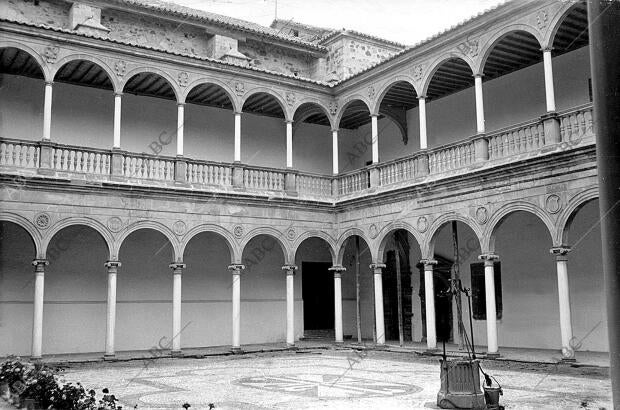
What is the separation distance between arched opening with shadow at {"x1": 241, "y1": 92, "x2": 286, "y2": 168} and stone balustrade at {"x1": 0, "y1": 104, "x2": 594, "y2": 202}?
2.22 metres

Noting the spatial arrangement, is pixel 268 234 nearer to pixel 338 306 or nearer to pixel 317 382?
pixel 338 306

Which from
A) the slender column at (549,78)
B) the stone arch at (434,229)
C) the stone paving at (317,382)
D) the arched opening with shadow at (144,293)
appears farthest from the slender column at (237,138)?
the slender column at (549,78)

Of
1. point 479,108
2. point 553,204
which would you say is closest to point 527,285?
point 553,204

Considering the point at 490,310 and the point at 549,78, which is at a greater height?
the point at 549,78

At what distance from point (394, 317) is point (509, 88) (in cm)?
841

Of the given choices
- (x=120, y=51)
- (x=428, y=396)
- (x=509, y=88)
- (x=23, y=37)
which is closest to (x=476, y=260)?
(x=509, y=88)

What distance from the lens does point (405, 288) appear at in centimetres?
2042

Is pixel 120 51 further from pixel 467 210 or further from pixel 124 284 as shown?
pixel 467 210

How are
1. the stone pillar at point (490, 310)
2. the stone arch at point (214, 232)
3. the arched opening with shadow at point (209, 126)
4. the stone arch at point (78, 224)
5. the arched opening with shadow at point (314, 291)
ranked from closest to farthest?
the stone pillar at point (490, 310) < the stone arch at point (78, 224) < the stone arch at point (214, 232) < the arched opening with shadow at point (209, 126) < the arched opening with shadow at point (314, 291)

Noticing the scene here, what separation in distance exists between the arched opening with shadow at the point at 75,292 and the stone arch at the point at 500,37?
1078 centimetres

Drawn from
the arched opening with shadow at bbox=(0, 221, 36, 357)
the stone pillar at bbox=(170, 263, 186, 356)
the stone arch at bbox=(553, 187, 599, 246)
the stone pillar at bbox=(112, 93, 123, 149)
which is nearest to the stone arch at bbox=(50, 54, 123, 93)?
the stone pillar at bbox=(112, 93, 123, 149)

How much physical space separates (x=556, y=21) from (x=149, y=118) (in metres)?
11.7

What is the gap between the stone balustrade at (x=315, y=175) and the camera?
13.4 m

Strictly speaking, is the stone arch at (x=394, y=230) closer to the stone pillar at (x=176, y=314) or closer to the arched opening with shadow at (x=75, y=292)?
the stone pillar at (x=176, y=314)
